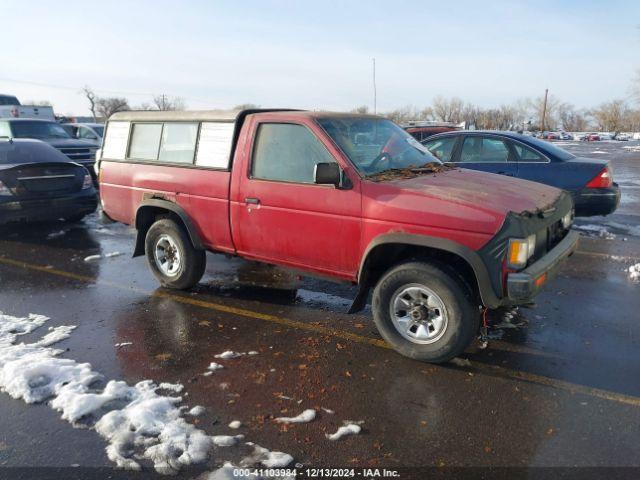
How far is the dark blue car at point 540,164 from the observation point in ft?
25.0

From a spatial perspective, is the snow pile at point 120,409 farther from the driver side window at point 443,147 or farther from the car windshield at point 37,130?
the car windshield at point 37,130

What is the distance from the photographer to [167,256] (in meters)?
5.74

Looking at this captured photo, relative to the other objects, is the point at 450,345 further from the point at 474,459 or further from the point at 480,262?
the point at 474,459

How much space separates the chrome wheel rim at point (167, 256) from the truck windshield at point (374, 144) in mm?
2339

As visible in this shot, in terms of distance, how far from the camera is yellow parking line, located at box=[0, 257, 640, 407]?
351cm

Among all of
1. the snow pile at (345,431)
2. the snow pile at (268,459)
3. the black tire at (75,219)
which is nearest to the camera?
the snow pile at (268,459)

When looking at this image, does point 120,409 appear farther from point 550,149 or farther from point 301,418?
point 550,149

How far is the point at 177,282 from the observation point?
5.61 metres

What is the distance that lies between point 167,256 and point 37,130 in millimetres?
10571

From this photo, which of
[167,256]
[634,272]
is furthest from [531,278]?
[167,256]

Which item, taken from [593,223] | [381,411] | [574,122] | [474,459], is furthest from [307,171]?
[574,122]

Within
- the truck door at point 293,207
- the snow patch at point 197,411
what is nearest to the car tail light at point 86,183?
the truck door at point 293,207

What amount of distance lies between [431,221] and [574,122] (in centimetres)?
13440

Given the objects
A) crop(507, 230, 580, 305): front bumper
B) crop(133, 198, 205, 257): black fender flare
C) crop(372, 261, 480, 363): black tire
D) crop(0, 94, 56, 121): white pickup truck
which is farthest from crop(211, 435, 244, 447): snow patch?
crop(0, 94, 56, 121): white pickup truck
